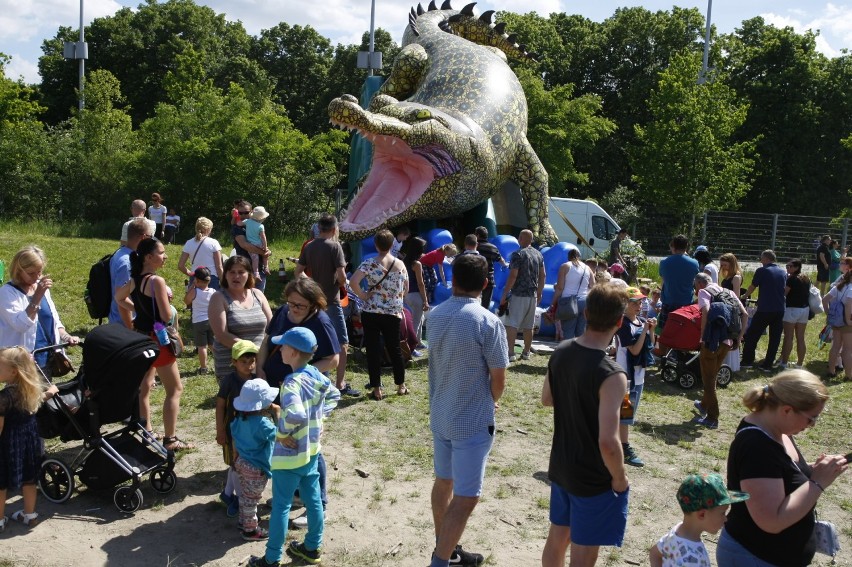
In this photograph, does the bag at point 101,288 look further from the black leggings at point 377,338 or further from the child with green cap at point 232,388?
the child with green cap at point 232,388

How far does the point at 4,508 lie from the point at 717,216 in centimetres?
2410

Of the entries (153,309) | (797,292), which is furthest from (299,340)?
(797,292)

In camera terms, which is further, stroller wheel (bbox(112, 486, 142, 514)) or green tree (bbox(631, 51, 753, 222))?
green tree (bbox(631, 51, 753, 222))

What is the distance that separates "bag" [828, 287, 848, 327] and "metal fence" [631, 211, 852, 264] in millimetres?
15035

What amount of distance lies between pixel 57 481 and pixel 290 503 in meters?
Result: 1.78

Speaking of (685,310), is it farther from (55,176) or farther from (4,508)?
(55,176)

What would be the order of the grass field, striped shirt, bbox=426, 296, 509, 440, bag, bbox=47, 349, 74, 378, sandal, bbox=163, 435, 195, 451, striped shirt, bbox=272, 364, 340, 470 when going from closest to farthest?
striped shirt, bbox=426, 296, 509, 440
striped shirt, bbox=272, 364, 340, 470
the grass field
bag, bbox=47, 349, 74, 378
sandal, bbox=163, 435, 195, 451

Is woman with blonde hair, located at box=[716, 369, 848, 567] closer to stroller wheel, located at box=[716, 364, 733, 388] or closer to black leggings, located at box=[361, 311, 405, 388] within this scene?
black leggings, located at box=[361, 311, 405, 388]

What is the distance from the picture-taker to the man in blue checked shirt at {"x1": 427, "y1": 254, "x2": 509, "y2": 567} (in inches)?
158

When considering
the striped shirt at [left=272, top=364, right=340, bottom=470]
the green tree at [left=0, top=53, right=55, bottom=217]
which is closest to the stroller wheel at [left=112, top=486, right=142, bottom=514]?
the striped shirt at [left=272, top=364, right=340, bottom=470]

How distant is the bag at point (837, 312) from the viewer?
32.1ft

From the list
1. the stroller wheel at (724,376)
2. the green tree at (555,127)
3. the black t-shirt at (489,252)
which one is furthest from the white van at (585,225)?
the stroller wheel at (724,376)

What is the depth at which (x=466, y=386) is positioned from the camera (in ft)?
13.2

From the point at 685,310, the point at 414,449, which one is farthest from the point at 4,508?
the point at 685,310
